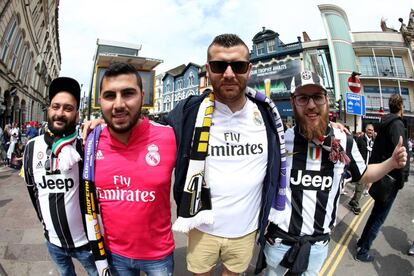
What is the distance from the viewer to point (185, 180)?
1869 millimetres

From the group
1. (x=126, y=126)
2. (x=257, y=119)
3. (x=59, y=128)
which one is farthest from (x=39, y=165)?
(x=257, y=119)

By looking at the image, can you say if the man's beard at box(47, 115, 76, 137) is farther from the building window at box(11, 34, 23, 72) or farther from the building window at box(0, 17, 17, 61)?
the building window at box(11, 34, 23, 72)

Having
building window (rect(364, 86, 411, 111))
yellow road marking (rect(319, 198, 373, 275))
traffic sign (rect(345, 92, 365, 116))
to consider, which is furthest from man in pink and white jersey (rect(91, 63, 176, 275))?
building window (rect(364, 86, 411, 111))

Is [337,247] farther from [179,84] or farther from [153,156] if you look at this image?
[179,84]

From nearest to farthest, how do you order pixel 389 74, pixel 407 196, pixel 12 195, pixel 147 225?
pixel 147 225 < pixel 12 195 < pixel 407 196 < pixel 389 74

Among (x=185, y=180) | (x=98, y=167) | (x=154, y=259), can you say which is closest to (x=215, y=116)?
(x=185, y=180)

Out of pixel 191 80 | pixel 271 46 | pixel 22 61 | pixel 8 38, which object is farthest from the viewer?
pixel 191 80

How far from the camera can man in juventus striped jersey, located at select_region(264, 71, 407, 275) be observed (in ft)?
6.44

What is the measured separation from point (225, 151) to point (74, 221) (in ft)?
4.33

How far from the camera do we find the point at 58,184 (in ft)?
6.57

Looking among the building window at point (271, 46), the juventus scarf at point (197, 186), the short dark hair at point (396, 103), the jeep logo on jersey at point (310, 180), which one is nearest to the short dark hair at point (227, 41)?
the juventus scarf at point (197, 186)

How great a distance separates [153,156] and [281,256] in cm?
129

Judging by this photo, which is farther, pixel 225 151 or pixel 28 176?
pixel 28 176

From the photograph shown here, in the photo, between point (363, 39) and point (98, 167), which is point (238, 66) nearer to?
point (98, 167)
